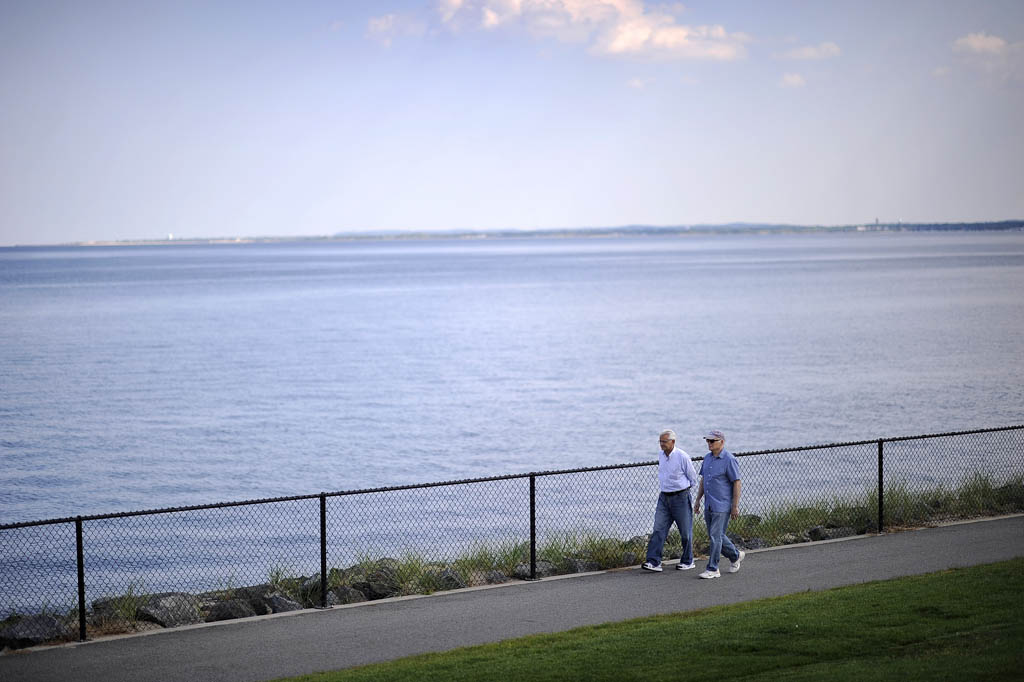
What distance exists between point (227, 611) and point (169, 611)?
0.68 metres

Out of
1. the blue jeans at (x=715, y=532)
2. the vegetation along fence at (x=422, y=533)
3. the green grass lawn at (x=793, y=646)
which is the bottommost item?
the vegetation along fence at (x=422, y=533)

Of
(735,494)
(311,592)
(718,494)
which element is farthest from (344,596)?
(735,494)

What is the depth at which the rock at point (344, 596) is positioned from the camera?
1415 centimetres

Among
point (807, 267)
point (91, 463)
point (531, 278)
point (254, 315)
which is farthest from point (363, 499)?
point (807, 267)

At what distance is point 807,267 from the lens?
18875 cm

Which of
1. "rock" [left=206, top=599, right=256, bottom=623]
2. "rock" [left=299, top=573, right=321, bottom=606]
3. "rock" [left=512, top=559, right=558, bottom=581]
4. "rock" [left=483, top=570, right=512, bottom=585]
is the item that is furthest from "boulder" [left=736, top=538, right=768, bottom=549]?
"rock" [left=206, top=599, right=256, bottom=623]

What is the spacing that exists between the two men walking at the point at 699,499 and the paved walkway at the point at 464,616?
0.24 meters

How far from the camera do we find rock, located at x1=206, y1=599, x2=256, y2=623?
13.2 meters

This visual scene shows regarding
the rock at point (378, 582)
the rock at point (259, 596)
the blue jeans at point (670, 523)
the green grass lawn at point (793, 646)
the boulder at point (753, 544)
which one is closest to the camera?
the green grass lawn at point (793, 646)

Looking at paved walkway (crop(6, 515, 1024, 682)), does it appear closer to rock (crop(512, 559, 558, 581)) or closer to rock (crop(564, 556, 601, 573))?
rock (crop(564, 556, 601, 573))

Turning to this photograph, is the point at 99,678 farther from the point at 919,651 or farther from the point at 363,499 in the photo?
the point at 363,499

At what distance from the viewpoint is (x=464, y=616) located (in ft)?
41.9

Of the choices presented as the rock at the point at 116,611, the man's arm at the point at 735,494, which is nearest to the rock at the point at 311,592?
the rock at the point at 116,611

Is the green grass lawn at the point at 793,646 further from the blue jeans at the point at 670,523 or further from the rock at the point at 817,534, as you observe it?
the rock at the point at 817,534
